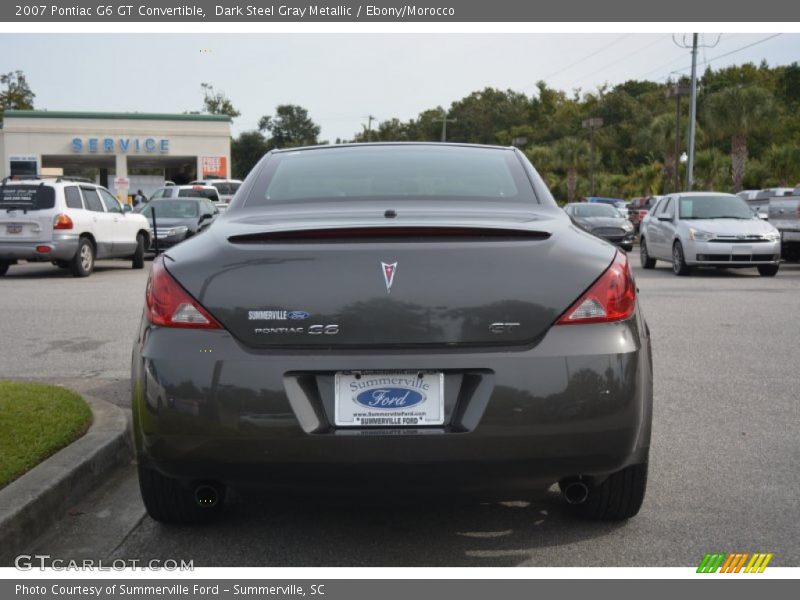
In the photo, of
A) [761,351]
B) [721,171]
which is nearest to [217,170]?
[721,171]

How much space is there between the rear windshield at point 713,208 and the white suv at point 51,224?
37.1 feet

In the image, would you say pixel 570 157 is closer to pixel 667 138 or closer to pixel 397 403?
pixel 667 138

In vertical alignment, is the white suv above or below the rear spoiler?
below

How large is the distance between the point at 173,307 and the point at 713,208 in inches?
686

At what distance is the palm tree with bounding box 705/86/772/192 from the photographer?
4497cm

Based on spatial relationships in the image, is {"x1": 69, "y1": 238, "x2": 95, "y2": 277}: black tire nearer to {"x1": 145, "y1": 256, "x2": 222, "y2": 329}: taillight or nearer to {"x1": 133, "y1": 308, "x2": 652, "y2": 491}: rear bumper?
{"x1": 145, "y1": 256, "x2": 222, "y2": 329}: taillight

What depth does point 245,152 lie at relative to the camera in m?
125

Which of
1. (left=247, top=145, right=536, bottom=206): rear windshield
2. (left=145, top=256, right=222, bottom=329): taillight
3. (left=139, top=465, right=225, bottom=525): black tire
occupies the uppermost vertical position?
(left=247, top=145, right=536, bottom=206): rear windshield

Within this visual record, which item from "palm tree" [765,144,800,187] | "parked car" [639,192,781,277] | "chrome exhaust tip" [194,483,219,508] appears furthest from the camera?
"palm tree" [765,144,800,187]

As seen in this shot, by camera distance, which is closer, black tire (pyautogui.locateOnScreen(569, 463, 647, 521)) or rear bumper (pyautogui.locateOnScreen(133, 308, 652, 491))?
rear bumper (pyautogui.locateOnScreen(133, 308, 652, 491))

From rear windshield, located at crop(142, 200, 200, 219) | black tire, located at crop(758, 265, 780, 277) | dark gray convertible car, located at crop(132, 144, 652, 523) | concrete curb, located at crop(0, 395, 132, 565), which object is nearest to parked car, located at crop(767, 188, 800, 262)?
black tire, located at crop(758, 265, 780, 277)

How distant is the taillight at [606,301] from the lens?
3639 millimetres

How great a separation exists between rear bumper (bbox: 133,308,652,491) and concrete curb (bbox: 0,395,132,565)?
2.83 ft
